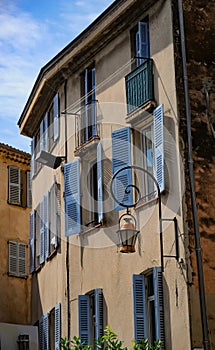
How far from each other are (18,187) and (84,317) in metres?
10.9

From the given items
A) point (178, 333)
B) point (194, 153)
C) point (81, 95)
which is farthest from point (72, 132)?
point (178, 333)

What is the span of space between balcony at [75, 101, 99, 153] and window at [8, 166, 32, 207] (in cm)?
891

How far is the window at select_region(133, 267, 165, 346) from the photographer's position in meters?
17.0

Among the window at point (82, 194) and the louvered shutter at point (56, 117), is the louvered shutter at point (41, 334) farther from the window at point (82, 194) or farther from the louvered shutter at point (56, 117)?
the louvered shutter at point (56, 117)

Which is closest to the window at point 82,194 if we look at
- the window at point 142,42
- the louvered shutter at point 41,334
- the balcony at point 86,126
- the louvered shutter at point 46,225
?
the balcony at point 86,126

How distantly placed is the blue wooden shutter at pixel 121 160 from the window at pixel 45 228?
390 centimetres

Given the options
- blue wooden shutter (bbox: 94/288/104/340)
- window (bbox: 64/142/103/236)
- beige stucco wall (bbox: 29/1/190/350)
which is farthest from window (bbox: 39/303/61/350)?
blue wooden shutter (bbox: 94/288/104/340)

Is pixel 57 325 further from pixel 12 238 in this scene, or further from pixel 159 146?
Result: pixel 12 238

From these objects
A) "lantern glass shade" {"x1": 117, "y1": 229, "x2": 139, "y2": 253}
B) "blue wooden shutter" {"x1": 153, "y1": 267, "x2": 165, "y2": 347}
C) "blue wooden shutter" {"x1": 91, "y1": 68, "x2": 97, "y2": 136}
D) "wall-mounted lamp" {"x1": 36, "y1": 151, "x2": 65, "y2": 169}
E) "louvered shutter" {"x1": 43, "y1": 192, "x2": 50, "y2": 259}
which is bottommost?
"blue wooden shutter" {"x1": 153, "y1": 267, "x2": 165, "y2": 347}

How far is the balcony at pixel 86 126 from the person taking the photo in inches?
821

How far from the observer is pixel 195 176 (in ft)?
56.1

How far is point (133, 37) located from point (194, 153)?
12.8 ft

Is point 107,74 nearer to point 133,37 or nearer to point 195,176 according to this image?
point 133,37

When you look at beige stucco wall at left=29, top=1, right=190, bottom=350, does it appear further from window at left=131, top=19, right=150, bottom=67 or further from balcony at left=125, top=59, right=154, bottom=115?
window at left=131, top=19, right=150, bottom=67
